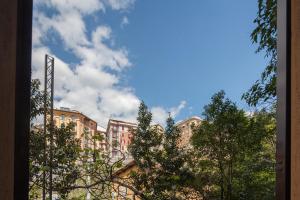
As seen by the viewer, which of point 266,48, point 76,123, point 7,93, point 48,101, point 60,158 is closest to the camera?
point 7,93

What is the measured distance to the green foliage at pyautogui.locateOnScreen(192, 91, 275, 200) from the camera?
288 centimetres

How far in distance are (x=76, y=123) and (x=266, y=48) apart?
1658mm

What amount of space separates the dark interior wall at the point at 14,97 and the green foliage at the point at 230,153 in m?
2.61

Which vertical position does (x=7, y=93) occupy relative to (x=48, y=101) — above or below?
below

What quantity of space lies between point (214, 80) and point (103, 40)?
4.74 ft

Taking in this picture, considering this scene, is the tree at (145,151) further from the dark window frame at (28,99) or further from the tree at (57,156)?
the dark window frame at (28,99)

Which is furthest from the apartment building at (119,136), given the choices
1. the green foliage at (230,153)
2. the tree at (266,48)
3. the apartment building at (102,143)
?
the tree at (266,48)

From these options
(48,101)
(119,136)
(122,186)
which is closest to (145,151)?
(119,136)

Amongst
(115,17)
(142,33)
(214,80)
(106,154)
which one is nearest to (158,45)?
(142,33)

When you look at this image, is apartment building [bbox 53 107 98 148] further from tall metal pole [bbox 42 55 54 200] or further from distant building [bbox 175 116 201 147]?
distant building [bbox 175 116 201 147]

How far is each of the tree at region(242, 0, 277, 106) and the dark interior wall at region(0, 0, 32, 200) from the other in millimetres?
1508

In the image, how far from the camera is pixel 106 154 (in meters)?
2.73

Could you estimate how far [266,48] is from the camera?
2.05 m

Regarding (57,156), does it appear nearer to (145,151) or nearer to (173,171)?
(145,151)
